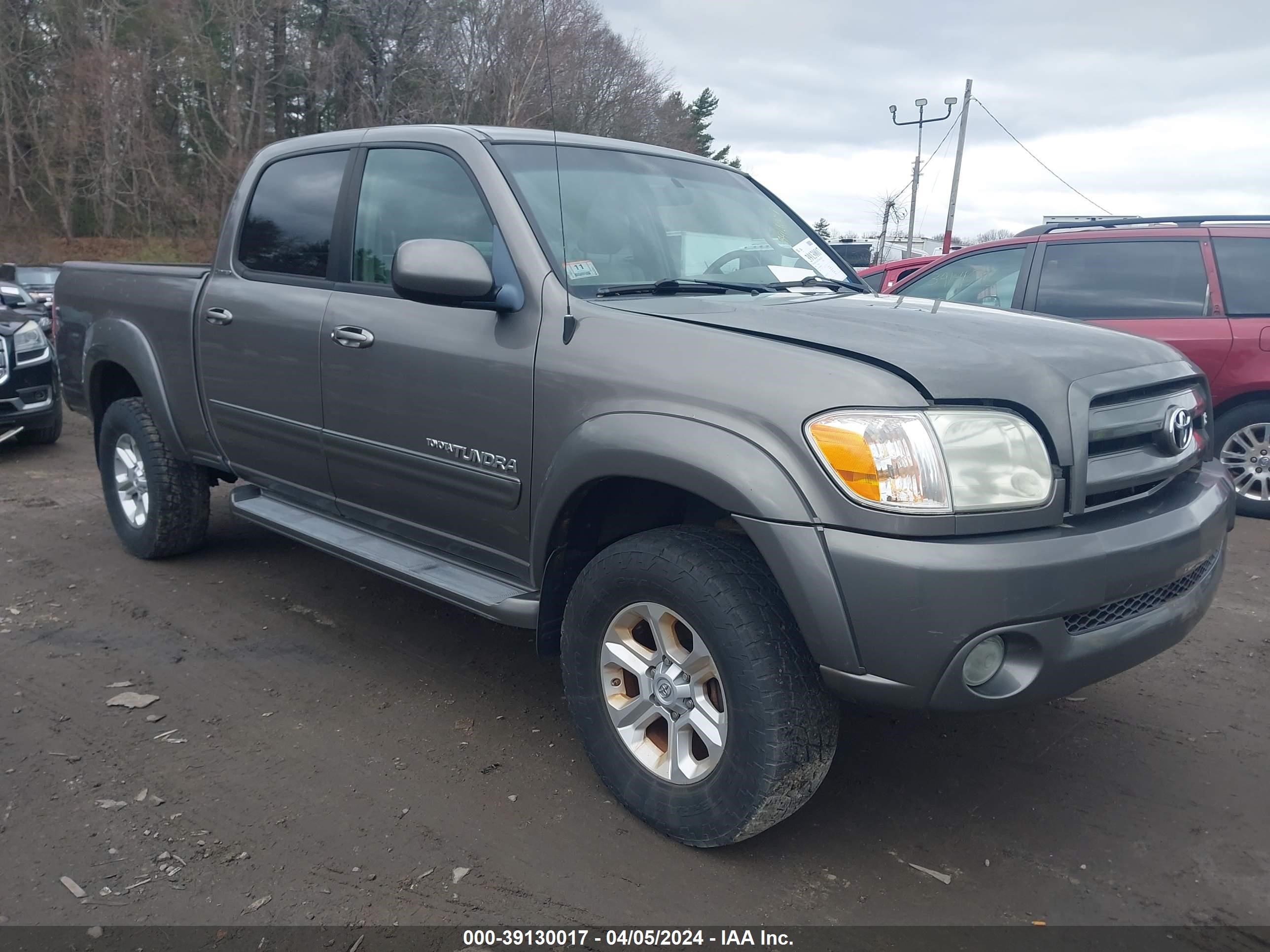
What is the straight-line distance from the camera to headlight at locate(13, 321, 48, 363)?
25.0 ft

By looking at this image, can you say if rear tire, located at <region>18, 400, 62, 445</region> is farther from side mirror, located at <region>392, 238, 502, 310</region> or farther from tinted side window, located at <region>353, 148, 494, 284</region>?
side mirror, located at <region>392, 238, 502, 310</region>

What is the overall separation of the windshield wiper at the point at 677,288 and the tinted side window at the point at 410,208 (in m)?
0.44

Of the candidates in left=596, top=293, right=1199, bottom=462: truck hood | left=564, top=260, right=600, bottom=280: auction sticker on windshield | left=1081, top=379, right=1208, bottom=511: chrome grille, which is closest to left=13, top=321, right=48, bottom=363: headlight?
left=564, top=260, right=600, bottom=280: auction sticker on windshield

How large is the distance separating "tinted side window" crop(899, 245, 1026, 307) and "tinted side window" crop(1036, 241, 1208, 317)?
0.77ft

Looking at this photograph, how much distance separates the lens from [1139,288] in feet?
20.8

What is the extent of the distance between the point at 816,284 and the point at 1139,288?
3801 millimetres

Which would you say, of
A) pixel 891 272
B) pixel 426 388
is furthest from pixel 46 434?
pixel 891 272


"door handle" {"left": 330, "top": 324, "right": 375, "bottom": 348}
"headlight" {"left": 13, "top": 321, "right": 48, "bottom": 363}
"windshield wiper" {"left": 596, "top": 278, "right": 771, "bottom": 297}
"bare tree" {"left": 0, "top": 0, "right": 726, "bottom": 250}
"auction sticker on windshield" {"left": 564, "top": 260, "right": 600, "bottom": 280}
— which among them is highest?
"bare tree" {"left": 0, "top": 0, "right": 726, "bottom": 250}

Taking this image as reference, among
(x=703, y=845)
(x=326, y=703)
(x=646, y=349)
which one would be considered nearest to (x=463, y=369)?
(x=646, y=349)

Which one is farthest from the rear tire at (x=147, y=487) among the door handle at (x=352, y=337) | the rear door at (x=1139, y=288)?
the rear door at (x=1139, y=288)

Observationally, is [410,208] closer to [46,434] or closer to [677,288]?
[677,288]

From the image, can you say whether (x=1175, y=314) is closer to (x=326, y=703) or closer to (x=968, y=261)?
(x=968, y=261)

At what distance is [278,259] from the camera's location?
407 cm

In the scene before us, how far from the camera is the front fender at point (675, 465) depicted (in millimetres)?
2316
